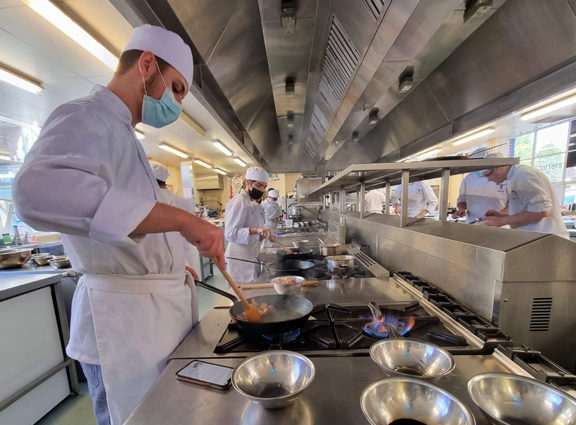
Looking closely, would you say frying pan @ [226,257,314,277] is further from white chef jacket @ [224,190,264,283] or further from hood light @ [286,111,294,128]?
hood light @ [286,111,294,128]

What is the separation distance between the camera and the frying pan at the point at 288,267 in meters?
1.68

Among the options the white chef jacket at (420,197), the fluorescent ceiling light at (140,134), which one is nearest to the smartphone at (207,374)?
the fluorescent ceiling light at (140,134)

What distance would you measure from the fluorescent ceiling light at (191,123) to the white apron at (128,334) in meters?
2.66

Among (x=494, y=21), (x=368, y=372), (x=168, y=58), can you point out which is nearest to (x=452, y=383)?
(x=368, y=372)

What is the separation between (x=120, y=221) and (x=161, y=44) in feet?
2.38

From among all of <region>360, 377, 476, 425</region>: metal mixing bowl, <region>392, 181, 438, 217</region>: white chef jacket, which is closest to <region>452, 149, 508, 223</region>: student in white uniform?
<region>392, 181, 438, 217</region>: white chef jacket

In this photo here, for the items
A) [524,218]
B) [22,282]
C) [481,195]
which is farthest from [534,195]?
[22,282]

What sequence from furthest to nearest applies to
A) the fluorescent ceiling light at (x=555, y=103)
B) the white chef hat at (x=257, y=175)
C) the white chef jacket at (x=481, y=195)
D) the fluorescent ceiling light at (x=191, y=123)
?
the fluorescent ceiling light at (x=191, y=123)
the white chef hat at (x=257, y=175)
the white chef jacket at (x=481, y=195)
the fluorescent ceiling light at (x=555, y=103)

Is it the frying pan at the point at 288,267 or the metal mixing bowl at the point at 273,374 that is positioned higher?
the metal mixing bowl at the point at 273,374

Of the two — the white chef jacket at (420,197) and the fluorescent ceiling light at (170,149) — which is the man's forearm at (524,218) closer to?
the white chef jacket at (420,197)

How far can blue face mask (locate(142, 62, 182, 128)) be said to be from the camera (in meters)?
0.93

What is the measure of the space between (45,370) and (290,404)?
7.08ft

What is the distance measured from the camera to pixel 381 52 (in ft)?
3.22

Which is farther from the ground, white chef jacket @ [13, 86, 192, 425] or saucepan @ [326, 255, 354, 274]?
white chef jacket @ [13, 86, 192, 425]
